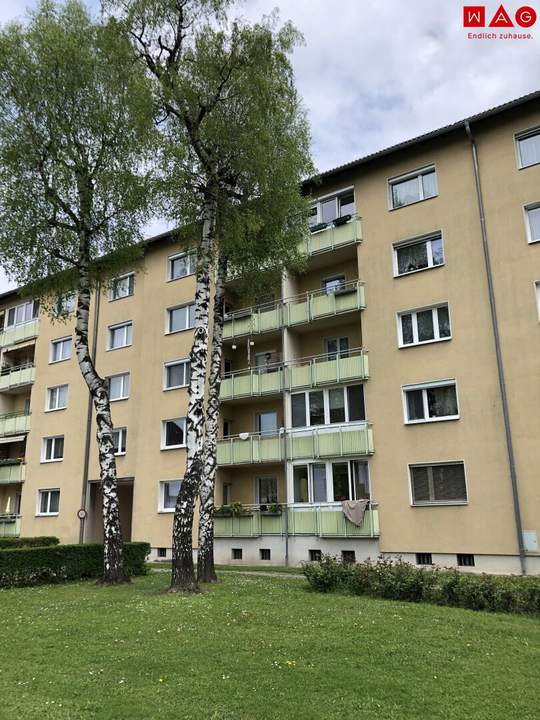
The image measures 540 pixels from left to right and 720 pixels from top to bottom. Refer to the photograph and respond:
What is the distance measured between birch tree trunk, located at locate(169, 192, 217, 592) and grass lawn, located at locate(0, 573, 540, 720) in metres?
1.41

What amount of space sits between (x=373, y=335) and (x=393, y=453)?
440cm

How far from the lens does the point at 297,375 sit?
23.6m

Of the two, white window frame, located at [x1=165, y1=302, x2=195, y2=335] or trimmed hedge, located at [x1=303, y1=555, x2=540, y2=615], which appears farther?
white window frame, located at [x1=165, y1=302, x2=195, y2=335]

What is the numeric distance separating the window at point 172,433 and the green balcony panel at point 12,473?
10594mm

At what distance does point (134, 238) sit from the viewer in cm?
1825

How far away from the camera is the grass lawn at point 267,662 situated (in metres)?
6.15

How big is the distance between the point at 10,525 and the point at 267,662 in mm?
29259

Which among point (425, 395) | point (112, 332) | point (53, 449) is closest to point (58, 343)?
point (112, 332)

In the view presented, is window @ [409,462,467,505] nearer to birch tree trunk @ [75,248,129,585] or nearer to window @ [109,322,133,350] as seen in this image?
birch tree trunk @ [75,248,129,585]

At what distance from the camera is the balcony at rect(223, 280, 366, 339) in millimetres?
22859

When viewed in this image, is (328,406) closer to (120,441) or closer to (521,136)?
(521,136)

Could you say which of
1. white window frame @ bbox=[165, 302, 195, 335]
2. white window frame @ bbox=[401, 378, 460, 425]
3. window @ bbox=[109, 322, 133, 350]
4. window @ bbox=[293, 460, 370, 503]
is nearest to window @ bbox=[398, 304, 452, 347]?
white window frame @ bbox=[401, 378, 460, 425]

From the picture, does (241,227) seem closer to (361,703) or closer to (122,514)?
(361,703)

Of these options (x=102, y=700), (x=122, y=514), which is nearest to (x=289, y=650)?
(x=102, y=700)
